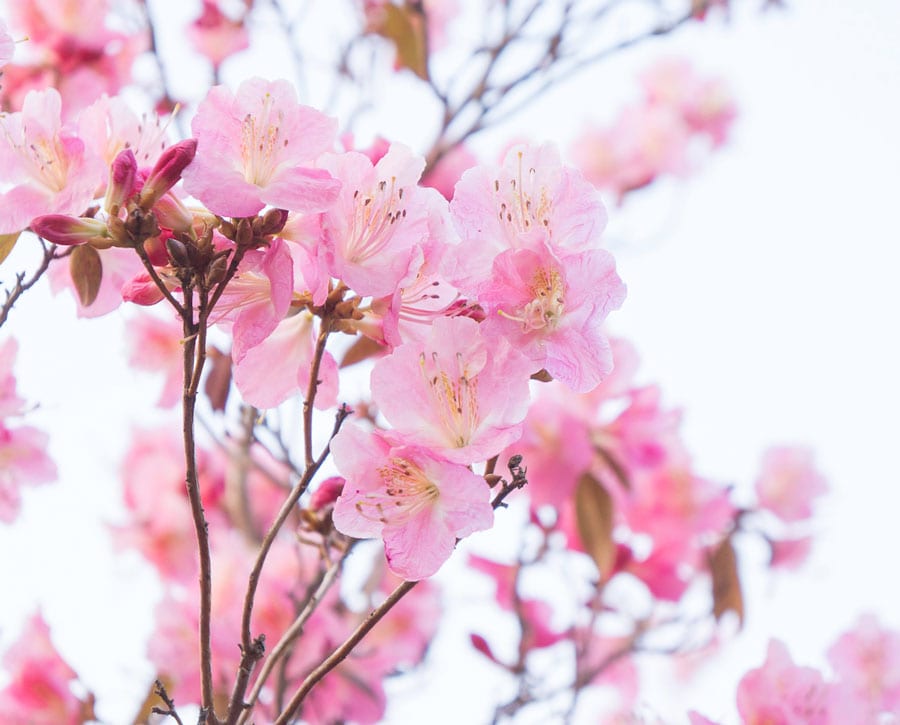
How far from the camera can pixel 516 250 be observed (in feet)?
2.16

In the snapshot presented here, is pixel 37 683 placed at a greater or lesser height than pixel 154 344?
lesser

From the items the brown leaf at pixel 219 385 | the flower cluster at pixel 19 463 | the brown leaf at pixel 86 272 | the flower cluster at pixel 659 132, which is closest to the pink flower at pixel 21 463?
the flower cluster at pixel 19 463

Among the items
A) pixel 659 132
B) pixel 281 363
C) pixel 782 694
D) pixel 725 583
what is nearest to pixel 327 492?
pixel 281 363

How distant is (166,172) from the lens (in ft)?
2.13

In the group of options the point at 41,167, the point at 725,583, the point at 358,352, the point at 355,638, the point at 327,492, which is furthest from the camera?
the point at 725,583

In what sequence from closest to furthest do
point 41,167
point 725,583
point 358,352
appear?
point 41,167
point 358,352
point 725,583

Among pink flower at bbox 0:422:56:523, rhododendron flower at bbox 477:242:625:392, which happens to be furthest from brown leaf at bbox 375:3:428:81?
rhododendron flower at bbox 477:242:625:392

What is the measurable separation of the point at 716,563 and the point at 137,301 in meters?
1.30

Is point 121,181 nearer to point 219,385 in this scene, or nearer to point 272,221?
point 272,221

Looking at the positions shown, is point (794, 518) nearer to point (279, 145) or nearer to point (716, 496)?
point (716, 496)

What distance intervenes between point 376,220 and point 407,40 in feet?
3.75

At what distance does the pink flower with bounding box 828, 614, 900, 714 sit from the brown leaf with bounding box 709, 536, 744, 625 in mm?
181

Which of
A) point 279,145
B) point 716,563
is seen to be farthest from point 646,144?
point 279,145

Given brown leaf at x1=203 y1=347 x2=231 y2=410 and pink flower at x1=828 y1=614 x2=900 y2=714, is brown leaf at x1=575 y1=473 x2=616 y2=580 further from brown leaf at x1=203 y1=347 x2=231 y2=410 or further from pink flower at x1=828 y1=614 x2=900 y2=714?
brown leaf at x1=203 y1=347 x2=231 y2=410
